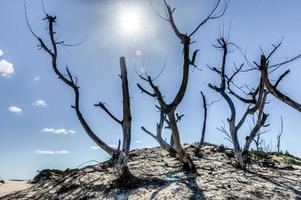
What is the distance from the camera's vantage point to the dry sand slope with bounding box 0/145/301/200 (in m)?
7.11

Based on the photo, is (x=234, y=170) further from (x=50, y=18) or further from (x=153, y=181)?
(x=50, y=18)

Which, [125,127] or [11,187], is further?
[11,187]

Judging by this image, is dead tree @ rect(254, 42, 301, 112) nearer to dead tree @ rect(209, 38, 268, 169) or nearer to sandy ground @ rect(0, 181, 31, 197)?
dead tree @ rect(209, 38, 268, 169)

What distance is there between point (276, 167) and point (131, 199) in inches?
220

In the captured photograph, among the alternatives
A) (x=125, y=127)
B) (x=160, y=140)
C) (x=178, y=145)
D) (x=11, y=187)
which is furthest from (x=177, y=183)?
(x=11, y=187)

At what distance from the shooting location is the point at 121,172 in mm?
7906

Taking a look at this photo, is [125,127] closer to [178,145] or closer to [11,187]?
[178,145]

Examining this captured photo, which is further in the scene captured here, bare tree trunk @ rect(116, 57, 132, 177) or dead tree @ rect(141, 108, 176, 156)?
dead tree @ rect(141, 108, 176, 156)

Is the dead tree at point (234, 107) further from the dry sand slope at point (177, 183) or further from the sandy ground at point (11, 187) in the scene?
the sandy ground at point (11, 187)

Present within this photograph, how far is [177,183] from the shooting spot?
756 centimetres

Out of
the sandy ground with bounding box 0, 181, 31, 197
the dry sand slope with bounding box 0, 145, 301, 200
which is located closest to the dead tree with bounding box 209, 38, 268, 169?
the dry sand slope with bounding box 0, 145, 301, 200

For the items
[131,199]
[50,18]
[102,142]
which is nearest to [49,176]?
[102,142]

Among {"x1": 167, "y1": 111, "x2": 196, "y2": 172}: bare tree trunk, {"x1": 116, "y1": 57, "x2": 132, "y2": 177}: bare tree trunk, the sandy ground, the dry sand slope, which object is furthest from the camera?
the sandy ground

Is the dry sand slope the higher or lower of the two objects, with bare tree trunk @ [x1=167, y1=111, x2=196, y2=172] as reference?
lower
